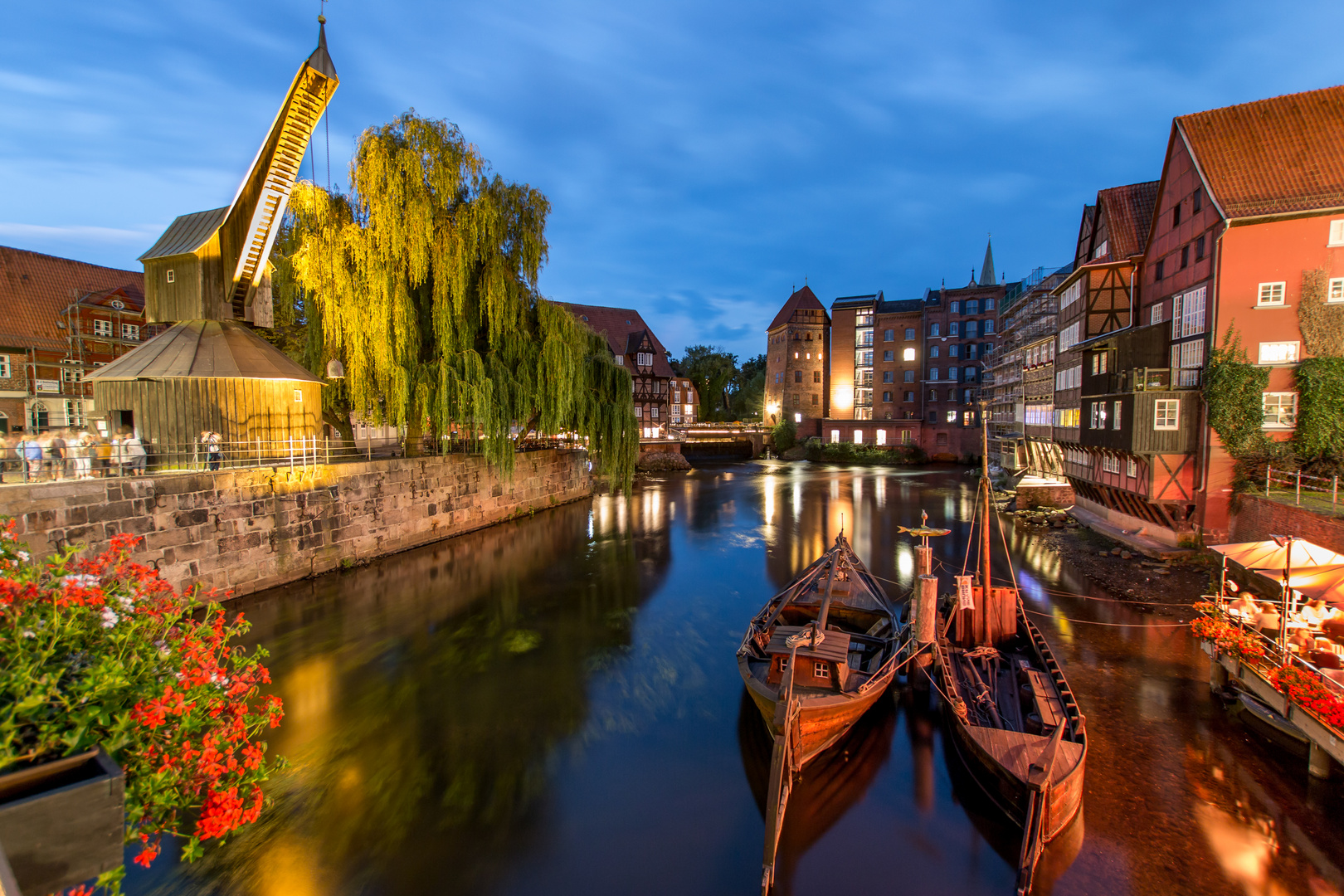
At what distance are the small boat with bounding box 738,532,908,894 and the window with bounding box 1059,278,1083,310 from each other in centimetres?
1964

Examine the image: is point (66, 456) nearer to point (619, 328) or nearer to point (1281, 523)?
point (1281, 523)

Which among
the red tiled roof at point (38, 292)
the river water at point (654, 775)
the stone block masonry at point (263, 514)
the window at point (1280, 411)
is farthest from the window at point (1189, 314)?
the red tiled roof at point (38, 292)

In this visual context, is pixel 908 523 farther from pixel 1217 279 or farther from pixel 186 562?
pixel 186 562

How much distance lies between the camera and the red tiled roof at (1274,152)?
16.3 metres

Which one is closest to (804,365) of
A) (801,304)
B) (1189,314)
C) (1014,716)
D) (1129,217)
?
(801,304)

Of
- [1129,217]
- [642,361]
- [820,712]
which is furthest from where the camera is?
[642,361]

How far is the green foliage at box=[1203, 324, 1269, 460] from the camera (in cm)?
1633

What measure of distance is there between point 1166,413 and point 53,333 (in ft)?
132

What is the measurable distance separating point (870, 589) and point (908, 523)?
15390mm

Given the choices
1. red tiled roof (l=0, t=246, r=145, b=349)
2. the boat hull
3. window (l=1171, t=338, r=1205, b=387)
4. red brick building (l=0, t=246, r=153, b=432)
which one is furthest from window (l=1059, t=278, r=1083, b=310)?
red tiled roof (l=0, t=246, r=145, b=349)

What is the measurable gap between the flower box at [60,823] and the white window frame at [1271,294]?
23842 mm

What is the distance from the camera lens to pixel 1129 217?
75.6 feet

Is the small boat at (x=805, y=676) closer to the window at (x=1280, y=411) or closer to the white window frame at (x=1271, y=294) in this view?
the window at (x=1280, y=411)

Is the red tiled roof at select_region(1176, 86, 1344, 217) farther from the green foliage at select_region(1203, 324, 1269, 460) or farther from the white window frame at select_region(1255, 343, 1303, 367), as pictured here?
the green foliage at select_region(1203, 324, 1269, 460)
